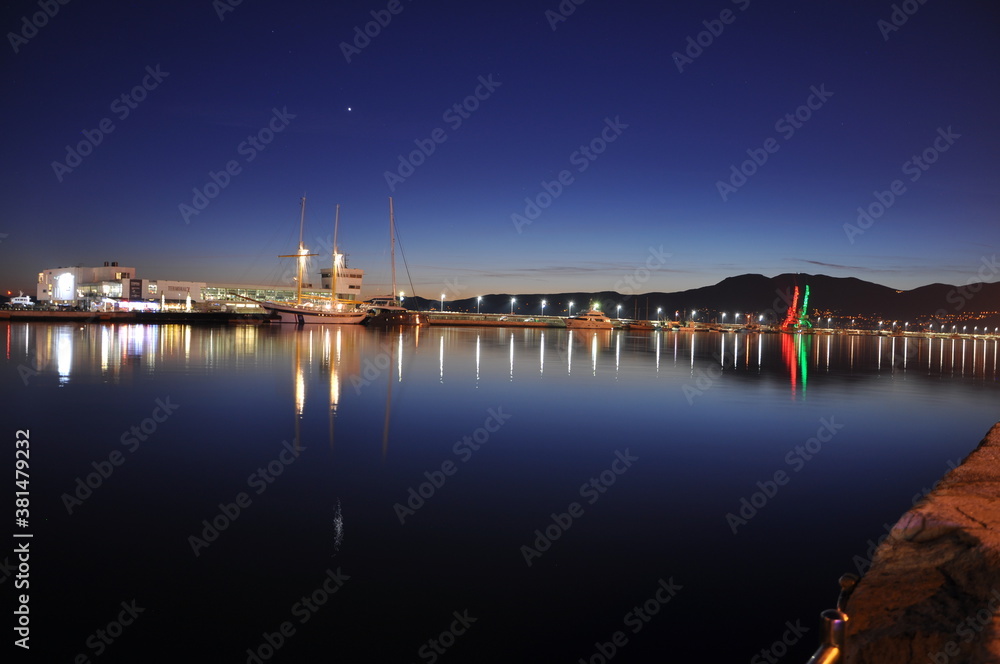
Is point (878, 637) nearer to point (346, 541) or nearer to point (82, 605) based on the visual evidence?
point (346, 541)

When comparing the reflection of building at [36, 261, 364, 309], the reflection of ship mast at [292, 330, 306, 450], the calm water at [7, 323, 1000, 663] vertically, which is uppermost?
the reflection of building at [36, 261, 364, 309]

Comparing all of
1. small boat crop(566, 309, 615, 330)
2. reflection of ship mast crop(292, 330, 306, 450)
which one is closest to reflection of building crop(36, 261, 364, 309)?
small boat crop(566, 309, 615, 330)

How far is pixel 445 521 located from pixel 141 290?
112108 mm

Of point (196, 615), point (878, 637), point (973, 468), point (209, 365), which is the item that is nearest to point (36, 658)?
point (196, 615)

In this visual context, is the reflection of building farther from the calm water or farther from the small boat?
the calm water

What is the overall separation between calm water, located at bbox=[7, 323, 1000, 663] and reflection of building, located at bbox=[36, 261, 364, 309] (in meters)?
95.0

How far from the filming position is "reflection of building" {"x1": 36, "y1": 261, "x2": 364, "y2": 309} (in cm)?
10262

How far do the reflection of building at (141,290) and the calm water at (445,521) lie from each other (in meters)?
95.0

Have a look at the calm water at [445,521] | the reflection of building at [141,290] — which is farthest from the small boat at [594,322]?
the calm water at [445,521]

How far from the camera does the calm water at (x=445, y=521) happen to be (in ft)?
14.1

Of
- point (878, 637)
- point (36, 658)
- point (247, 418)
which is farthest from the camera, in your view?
point (247, 418)

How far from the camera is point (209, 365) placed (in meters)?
21.6

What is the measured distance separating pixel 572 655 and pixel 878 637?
167cm

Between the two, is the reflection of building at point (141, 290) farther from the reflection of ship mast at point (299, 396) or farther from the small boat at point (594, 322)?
the reflection of ship mast at point (299, 396)
